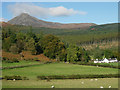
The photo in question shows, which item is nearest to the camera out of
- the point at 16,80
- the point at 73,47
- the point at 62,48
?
the point at 16,80

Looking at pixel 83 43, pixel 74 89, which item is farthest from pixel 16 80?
pixel 83 43

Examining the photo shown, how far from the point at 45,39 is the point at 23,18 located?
145687 millimetres

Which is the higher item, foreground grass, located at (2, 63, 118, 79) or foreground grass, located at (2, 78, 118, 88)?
foreground grass, located at (2, 78, 118, 88)

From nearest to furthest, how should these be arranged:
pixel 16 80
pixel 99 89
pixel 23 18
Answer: pixel 99 89 → pixel 16 80 → pixel 23 18

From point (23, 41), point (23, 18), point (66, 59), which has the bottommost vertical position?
point (66, 59)

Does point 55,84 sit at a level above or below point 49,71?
above

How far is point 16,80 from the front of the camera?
40.1 feet

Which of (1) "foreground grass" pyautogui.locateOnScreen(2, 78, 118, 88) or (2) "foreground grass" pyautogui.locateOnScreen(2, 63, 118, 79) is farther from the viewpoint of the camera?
(2) "foreground grass" pyautogui.locateOnScreen(2, 63, 118, 79)

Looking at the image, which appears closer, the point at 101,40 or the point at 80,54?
the point at 80,54

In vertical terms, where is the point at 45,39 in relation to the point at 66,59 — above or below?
above

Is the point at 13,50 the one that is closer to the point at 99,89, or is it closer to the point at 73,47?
the point at 73,47

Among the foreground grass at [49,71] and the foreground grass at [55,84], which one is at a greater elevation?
the foreground grass at [55,84]

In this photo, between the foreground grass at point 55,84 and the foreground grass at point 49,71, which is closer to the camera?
the foreground grass at point 55,84

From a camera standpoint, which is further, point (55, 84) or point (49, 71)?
point (49, 71)
